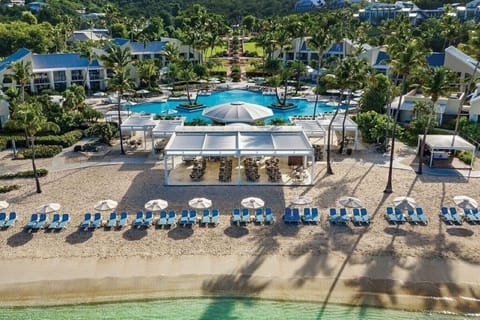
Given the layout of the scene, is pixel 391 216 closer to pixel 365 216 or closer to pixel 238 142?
pixel 365 216

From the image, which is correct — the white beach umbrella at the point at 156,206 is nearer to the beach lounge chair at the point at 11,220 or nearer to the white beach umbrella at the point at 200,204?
the white beach umbrella at the point at 200,204

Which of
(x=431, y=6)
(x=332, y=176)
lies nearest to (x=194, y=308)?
(x=332, y=176)

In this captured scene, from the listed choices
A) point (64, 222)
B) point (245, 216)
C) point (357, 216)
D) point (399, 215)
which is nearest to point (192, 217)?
point (245, 216)

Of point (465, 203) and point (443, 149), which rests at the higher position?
point (443, 149)

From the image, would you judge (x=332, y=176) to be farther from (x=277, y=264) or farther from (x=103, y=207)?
(x=103, y=207)

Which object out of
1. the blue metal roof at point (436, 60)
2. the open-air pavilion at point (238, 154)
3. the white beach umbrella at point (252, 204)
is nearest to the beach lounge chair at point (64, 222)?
the open-air pavilion at point (238, 154)
